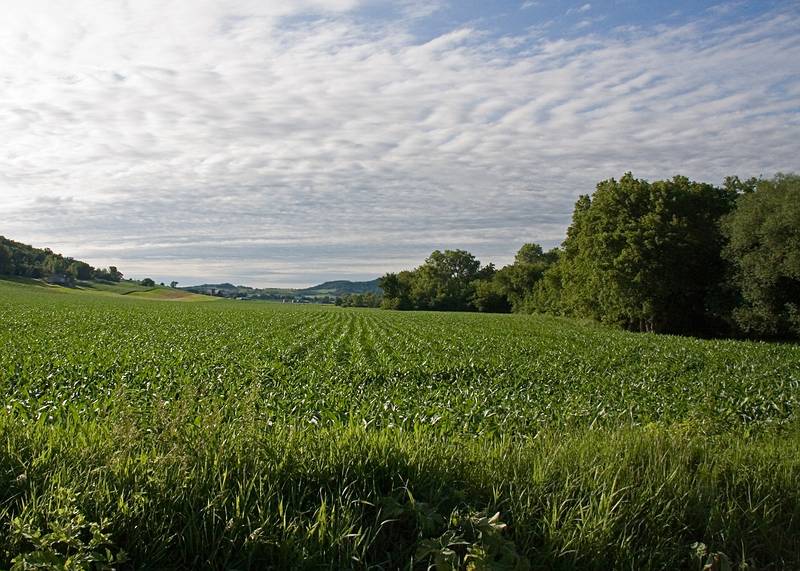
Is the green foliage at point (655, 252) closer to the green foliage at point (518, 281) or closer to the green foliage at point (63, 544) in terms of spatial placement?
the green foliage at point (63, 544)

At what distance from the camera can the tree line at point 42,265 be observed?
468 feet

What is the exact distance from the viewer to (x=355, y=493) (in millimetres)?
4484

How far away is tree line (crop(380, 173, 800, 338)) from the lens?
35.1 metres

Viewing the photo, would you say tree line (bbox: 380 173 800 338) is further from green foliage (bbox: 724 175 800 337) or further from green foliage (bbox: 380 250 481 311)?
green foliage (bbox: 380 250 481 311)

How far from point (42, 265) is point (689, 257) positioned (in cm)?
16736

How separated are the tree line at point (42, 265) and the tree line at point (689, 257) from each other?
462 feet

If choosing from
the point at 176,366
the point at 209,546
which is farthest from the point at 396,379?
the point at 209,546

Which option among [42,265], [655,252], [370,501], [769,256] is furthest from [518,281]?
[42,265]

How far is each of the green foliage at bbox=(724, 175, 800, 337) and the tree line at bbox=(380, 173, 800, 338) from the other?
6 centimetres

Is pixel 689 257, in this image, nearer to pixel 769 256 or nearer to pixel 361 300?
pixel 769 256

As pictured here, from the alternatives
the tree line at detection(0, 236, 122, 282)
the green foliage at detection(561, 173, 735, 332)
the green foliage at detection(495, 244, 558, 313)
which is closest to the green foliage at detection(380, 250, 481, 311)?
the green foliage at detection(495, 244, 558, 313)

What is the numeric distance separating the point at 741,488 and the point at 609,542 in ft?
6.38

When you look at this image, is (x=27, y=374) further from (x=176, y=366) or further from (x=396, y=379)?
(x=396, y=379)

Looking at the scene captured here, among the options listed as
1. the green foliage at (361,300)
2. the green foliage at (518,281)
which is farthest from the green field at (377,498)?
the green foliage at (361,300)
